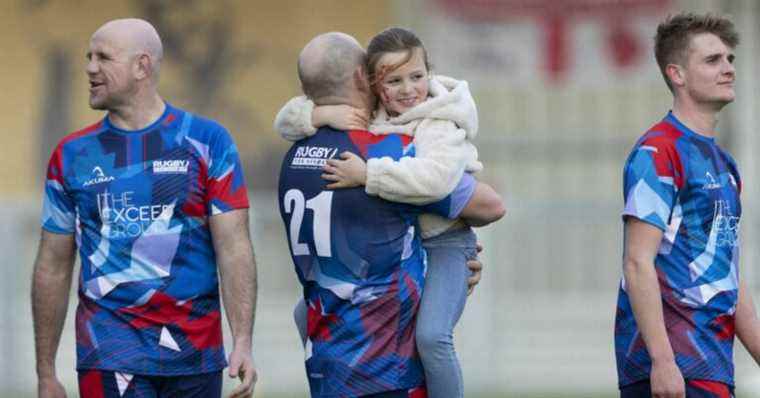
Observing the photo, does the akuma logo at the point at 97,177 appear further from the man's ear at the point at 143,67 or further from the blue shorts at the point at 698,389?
the blue shorts at the point at 698,389

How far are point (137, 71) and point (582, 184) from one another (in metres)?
8.55

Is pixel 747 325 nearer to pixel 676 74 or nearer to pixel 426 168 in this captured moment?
pixel 676 74

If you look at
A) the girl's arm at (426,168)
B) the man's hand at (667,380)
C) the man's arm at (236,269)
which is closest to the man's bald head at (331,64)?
the girl's arm at (426,168)

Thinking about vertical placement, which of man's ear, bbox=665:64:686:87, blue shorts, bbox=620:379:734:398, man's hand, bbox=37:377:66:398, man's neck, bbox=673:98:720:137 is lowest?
blue shorts, bbox=620:379:734:398

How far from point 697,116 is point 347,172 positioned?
1256 mm

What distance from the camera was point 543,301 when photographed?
45.9 ft

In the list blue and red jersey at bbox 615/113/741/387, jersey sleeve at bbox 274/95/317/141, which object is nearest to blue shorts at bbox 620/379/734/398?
blue and red jersey at bbox 615/113/741/387

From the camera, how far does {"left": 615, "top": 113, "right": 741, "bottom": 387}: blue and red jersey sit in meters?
6.36

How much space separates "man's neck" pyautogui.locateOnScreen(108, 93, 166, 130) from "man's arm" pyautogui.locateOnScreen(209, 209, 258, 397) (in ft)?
1.36

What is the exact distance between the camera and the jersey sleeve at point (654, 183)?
6328 millimetres

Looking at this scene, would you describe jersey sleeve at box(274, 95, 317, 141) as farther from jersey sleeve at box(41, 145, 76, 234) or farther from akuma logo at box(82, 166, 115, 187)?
jersey sleeve at box(41, 145, 76, 234)

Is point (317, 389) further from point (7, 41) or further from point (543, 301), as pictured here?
point (7, 41)

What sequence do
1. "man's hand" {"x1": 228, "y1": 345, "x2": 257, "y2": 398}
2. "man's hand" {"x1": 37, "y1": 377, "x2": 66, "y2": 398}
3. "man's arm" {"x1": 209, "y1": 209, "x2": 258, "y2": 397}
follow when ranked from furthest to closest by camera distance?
"man's hand" {"x1": 37, "y1": 377, "x2": 66, "y2": 398}, "man's arm" {"x1": 209, "y1": 209, "x2": 258, "y2": 397}, "man's hand" {"x1": 228, "y1": 345, "x2": 257, "y2": 398}

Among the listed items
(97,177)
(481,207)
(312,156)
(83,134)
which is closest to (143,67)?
(83,134)
